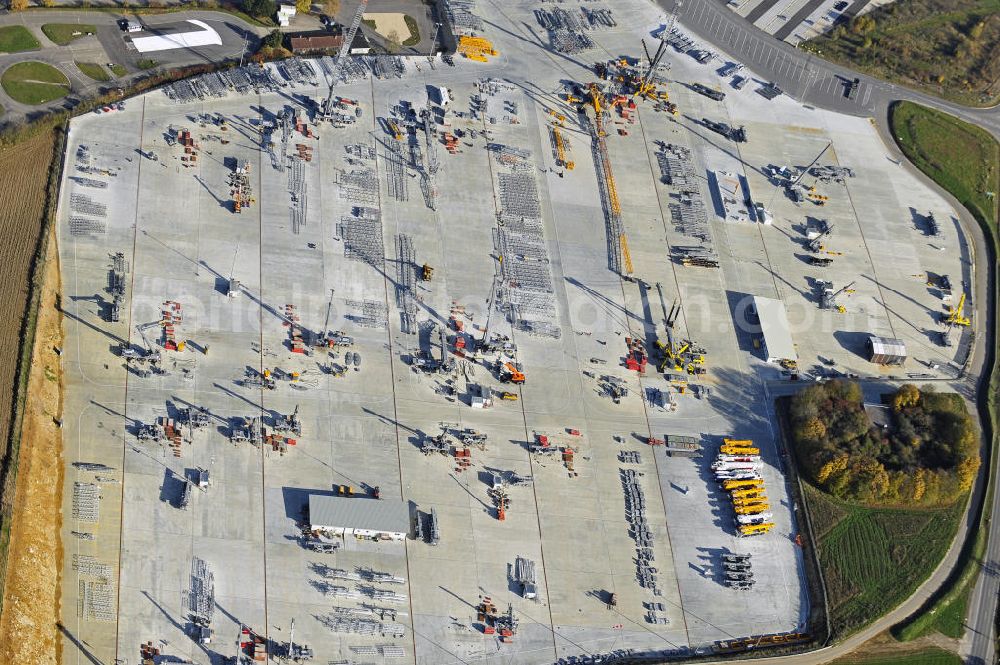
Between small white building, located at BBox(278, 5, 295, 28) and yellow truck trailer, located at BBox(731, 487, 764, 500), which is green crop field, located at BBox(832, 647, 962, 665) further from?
small white building, located at BBox(278, 5, 295, 28)

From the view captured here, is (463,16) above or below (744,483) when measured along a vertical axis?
above

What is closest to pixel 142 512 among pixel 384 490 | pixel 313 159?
pixel 384 490

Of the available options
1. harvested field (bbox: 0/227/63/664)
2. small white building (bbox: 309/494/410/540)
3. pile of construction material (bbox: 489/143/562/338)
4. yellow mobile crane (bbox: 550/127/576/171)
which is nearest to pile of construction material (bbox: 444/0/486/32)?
yellow mobile crane (bbox: 550/127/576/171)

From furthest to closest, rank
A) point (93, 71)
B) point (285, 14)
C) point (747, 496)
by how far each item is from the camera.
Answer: point (285, 14), point (93, 71), point (747, 496)

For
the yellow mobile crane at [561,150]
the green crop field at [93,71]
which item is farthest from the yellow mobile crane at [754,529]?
the green crop field at [93,71]

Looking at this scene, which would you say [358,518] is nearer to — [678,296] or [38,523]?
[38,523]

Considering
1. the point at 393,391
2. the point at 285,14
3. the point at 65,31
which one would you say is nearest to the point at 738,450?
the point at 393,391

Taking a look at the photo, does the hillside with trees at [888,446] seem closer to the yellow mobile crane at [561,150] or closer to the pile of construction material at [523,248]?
the pile of construction material at [523,248]
